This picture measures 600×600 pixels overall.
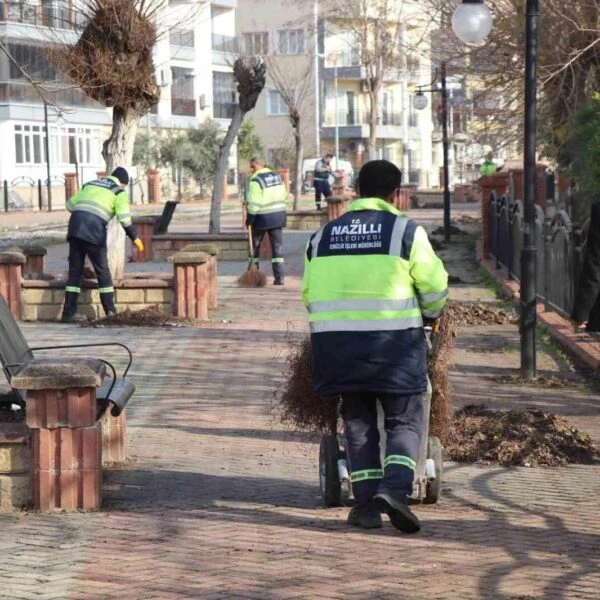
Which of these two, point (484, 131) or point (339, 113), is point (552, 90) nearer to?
point (484, 131)

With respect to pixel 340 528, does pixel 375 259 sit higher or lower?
higher

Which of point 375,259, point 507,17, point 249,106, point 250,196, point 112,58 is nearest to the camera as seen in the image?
point 375,259

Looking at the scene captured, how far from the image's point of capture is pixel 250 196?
68.0 ft

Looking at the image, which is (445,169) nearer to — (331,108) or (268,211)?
(268,211)

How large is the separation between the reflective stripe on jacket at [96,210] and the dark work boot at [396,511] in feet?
31.1

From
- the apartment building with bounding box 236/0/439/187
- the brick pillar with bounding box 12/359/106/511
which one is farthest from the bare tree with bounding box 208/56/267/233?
the apartment building with bounding box 236/0/439/187

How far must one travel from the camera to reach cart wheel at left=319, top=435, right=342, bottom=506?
23.0ft

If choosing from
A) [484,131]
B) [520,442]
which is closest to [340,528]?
[520,442]

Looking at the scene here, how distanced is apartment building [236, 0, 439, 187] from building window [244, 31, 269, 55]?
0.64 ft

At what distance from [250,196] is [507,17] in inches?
284

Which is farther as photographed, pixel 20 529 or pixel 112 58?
pixel 112 58

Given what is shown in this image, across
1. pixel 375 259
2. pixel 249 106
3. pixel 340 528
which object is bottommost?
pixel 340 528

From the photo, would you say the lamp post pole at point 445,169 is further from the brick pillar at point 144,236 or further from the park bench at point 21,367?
the park bench at point 21,367

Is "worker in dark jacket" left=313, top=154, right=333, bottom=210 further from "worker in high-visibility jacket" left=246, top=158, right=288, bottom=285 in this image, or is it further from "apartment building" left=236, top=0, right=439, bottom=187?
"apartment building" left=236, top=0, right=439, bottom=187
